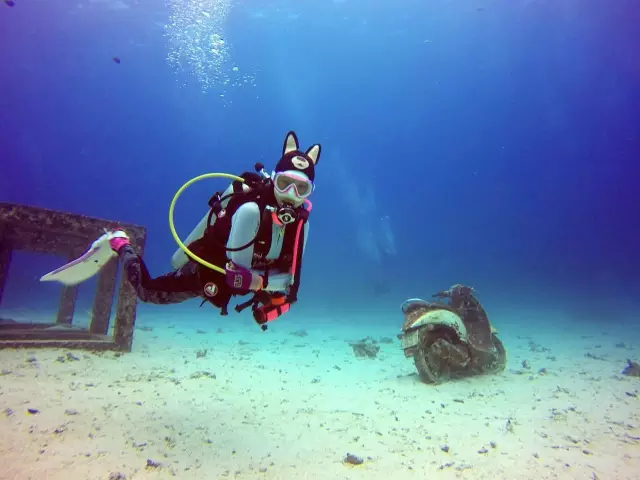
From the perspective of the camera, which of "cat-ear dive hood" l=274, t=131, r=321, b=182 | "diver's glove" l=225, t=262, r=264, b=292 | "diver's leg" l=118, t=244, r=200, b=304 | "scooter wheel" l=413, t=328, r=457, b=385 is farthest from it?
"scooter wheel" l=413, t=328, r=457, b=385

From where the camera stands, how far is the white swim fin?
13.7 ft

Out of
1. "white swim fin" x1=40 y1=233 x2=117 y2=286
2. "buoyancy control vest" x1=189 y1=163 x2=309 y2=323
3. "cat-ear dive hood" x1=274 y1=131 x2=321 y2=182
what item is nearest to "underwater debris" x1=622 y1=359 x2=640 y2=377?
"buoyancy control vest" x1=189 y1=163 x2=309 y2=323

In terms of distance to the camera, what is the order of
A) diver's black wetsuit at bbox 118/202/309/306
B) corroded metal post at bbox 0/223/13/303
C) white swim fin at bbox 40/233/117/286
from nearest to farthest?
diver's black wetsuit at bbox 118/202/309/306 → white swim fin at bbox 40/233/117/286 → corroded metal post at bbox 0/223/13/303

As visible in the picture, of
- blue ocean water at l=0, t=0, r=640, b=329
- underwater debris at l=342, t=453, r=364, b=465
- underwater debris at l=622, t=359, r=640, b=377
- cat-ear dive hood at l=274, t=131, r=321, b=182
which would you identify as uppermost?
blue ocean water at l=0, t=0, r=640, b=329

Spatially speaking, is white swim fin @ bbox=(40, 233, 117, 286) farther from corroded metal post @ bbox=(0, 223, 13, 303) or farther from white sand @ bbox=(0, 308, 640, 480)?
corroded metal post @ bbox=(0, 223, 13, 303)

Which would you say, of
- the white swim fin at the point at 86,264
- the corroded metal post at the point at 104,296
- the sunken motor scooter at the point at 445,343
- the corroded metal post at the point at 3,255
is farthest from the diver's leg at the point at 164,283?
the sunken motor scooter at the point at 445,343

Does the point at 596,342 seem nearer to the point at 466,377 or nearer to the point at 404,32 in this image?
the point at 466,377

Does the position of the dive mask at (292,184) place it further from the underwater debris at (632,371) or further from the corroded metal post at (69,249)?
the underwater debris at (632,371)

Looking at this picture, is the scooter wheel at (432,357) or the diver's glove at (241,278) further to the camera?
the scooter wheel at (432,357)

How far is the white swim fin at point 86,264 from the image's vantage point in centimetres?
419

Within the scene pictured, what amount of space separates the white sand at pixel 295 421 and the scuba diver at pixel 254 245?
143 centimetres

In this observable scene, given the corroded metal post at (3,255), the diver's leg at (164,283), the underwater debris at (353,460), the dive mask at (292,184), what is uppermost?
the dive mask at (292,184)

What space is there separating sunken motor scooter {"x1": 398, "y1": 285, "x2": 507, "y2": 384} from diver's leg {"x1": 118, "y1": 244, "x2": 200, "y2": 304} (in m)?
4.11

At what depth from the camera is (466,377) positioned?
21.1ft
